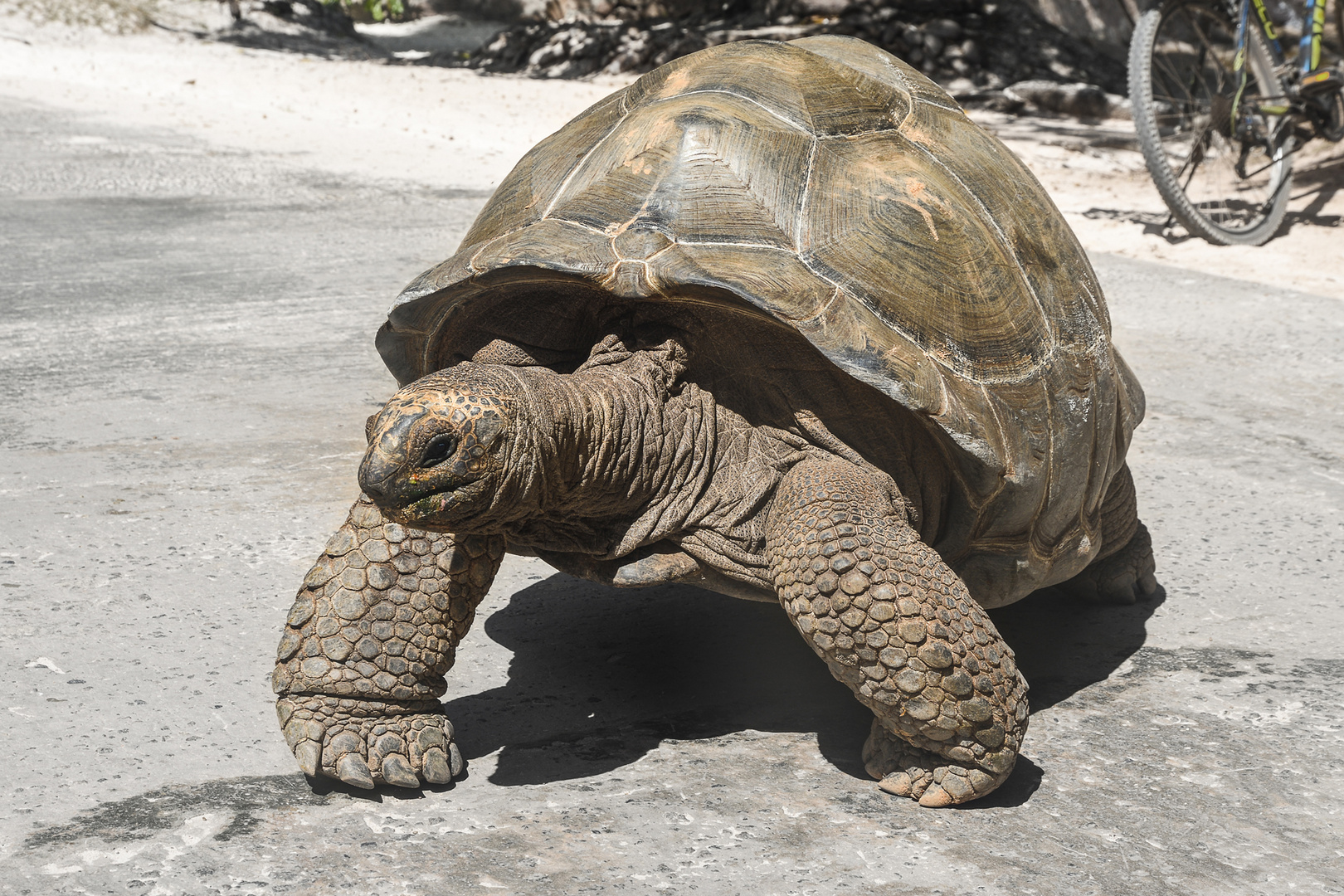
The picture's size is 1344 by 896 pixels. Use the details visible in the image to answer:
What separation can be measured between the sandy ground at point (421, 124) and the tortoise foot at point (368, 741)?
6042mm

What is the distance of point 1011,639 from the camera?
3369 millimetres

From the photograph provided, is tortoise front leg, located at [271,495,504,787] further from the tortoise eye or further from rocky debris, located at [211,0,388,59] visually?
rocky debris, located at [211,0,388,59]

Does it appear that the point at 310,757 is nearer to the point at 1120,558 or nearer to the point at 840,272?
the point at 840,272

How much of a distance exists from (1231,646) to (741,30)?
45.0 feet

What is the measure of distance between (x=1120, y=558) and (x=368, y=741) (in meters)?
2.16

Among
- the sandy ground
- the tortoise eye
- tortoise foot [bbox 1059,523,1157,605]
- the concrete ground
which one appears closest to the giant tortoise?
the tortoise eye

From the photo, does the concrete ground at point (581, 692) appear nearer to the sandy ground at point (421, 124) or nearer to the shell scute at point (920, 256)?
the shell scute at point (920, 256)

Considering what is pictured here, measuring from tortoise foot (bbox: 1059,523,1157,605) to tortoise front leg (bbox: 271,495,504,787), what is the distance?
75.0 inches

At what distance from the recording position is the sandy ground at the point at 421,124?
313 inches

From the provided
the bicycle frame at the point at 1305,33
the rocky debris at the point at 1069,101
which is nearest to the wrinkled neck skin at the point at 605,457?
the bicycle frame at the point at 1305,33

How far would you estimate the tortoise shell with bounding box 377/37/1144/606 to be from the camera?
2.55 meters

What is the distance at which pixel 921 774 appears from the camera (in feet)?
8.21

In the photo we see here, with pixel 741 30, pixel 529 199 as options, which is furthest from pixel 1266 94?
pixel 741 30

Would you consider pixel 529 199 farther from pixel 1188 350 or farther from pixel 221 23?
pixel 221 23
